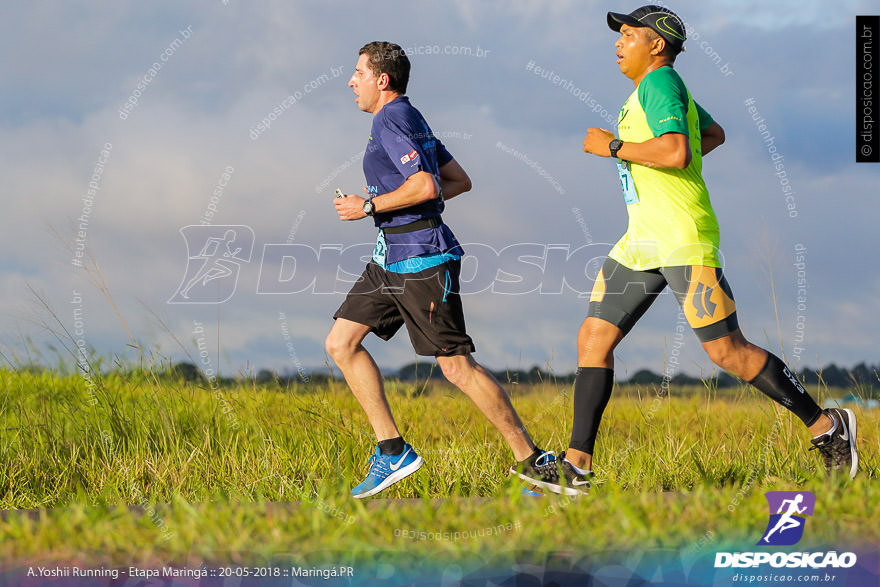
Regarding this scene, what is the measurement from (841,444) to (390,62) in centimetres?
350

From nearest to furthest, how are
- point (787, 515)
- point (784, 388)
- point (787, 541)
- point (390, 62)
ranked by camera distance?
point (787, 541) → point (787, 515) → point (784, 388) → point (390, 62)

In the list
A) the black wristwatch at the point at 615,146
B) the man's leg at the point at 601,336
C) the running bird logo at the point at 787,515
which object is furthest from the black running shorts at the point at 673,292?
the running bird logo at the point at 787,515

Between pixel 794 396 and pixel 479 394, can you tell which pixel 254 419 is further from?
pixel 794 396

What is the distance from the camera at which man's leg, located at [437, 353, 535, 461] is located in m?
4.68

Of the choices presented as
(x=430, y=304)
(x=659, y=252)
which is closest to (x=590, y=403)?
(x=659, y=252)

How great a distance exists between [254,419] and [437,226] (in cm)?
236

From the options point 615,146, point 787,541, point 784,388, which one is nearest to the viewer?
point 787,541

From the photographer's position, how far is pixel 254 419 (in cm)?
→ 613

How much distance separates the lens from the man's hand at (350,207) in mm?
4598

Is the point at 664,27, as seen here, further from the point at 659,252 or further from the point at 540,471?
the point at 540,471

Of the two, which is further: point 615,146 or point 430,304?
point 430,304

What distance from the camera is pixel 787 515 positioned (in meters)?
3.90

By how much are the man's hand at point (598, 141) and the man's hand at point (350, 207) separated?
1.30 metres

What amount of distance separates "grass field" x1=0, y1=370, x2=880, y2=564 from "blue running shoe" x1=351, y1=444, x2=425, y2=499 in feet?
0.48
